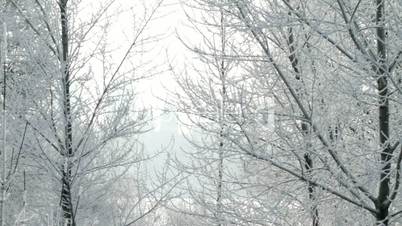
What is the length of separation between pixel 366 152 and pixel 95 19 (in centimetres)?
448

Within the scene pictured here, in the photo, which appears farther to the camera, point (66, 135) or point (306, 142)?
point (66, 135)

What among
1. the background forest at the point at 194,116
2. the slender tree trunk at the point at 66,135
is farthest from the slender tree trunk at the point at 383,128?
the slender tree trunk at the point at 66,135

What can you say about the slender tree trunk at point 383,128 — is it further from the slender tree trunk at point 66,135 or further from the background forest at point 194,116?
the slender tree trunk at point 66,135

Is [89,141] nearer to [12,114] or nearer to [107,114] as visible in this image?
[107,114]

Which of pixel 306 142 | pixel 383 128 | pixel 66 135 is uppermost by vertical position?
pixel 383 128

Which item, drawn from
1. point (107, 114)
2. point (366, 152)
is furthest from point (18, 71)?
point (366, 152)

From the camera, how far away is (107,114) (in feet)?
24.1

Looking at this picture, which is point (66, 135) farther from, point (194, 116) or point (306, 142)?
point (306, 142)

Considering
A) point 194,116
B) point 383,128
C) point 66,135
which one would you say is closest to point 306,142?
point 383,128

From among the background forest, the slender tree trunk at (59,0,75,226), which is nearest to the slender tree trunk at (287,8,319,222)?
the background forest

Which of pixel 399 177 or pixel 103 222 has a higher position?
pixel 399 177

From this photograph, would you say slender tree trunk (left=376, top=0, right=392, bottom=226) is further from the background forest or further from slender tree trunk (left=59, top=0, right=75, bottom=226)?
slender tree trunk (left=59, top=0, right=75, bottom=226)

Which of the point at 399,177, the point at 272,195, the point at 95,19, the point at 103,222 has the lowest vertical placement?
the point at 103,222

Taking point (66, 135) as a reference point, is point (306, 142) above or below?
above
